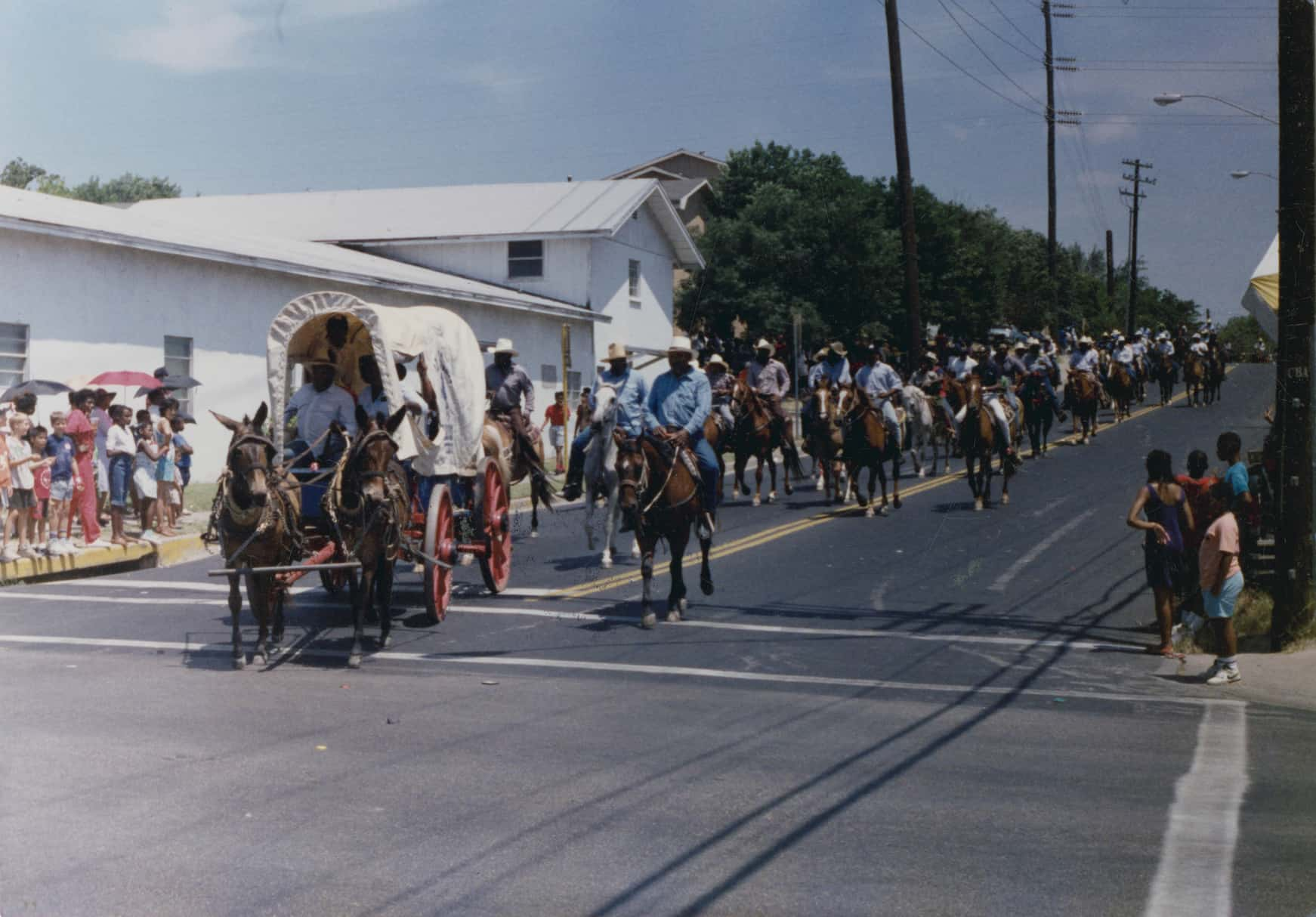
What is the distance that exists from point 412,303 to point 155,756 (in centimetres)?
2643

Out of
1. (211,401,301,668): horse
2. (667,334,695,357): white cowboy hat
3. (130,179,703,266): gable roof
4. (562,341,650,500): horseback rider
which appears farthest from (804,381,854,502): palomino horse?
(130,179,703,266): gable roof

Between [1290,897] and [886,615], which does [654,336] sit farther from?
[1290,897]

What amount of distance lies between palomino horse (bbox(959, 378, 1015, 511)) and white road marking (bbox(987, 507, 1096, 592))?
5.84ft

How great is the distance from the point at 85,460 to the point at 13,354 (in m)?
5.97

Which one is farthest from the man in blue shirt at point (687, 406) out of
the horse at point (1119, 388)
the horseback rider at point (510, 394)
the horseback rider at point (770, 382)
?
the horse at point (1119, 388)

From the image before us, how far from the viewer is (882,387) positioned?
86.8ft

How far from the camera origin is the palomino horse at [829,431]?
25.1 meters

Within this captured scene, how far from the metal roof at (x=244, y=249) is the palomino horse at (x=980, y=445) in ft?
44.8

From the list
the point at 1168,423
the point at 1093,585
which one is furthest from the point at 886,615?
the point at 1168,423

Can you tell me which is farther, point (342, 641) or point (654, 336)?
point (654, 336)

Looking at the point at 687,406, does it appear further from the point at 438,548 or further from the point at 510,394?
the point at 510,394

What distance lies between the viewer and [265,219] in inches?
1806

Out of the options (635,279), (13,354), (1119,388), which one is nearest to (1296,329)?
(13,354)

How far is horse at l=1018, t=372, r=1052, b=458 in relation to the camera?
33.7 m
